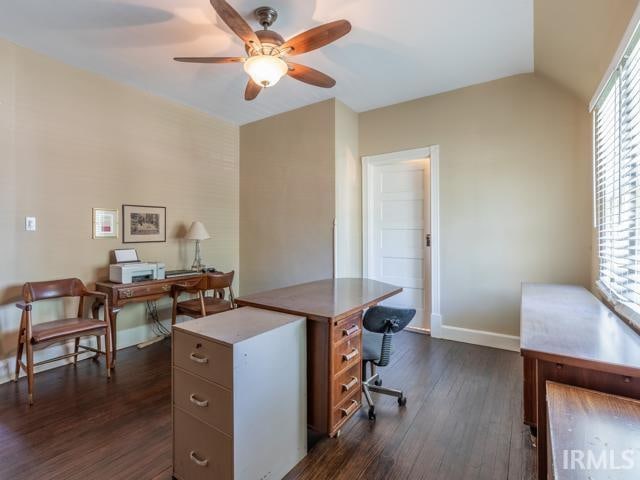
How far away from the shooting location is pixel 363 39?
2562 millimetres

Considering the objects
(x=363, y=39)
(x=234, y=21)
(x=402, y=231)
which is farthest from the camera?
(x=402, y=231)

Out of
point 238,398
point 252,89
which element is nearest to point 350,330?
point 238,398

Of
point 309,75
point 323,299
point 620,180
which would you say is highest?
point 309,75

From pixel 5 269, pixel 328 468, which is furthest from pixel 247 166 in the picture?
pixel 328 468

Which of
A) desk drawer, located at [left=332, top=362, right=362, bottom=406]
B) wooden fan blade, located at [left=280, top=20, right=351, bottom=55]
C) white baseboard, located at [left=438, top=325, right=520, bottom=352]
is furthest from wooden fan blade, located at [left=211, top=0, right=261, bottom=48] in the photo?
white baseboard, located at [left=438, top=325, right=520, bottom=352]

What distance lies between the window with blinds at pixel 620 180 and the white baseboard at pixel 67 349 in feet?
13.3

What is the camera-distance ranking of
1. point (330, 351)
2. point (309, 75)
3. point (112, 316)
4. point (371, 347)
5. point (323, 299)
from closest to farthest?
point (330, 351) → point (323, 299) → point (371, 347) → point (309, 75) → point (112, 316)

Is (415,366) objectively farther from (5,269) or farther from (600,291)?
(5,269)

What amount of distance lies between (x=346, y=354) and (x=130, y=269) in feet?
7.51

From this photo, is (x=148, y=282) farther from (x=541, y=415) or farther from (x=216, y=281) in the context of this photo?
(x=541, y=415)

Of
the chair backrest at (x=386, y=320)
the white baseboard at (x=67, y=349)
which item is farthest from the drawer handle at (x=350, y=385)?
the white baseboard at (x=67, y=349)

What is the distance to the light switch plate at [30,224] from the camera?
8.89 ft

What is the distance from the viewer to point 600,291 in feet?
7.41

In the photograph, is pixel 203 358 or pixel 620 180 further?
pixel 620 180
